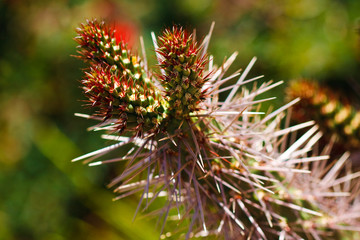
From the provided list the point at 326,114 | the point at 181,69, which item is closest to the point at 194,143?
the point at 181,69

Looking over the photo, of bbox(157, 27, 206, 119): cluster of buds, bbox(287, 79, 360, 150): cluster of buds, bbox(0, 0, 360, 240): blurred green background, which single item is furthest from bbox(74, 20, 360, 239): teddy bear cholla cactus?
bbox(0, 0, 360, 240): blurred green background

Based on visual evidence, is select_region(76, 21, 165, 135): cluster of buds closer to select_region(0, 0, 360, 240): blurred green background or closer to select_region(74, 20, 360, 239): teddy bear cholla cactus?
select_region(74, 20, 360, 239): teddy bear cholla cactus

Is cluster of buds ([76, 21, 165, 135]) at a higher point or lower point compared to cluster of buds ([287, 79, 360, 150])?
lower

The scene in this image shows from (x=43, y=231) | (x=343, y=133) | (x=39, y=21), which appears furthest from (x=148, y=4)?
(x=343, y=133)

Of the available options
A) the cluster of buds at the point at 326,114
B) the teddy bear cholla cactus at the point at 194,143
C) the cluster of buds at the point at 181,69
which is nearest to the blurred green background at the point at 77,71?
the cluster of buds at the point at 326,114

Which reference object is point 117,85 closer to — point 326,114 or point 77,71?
point 326,114
